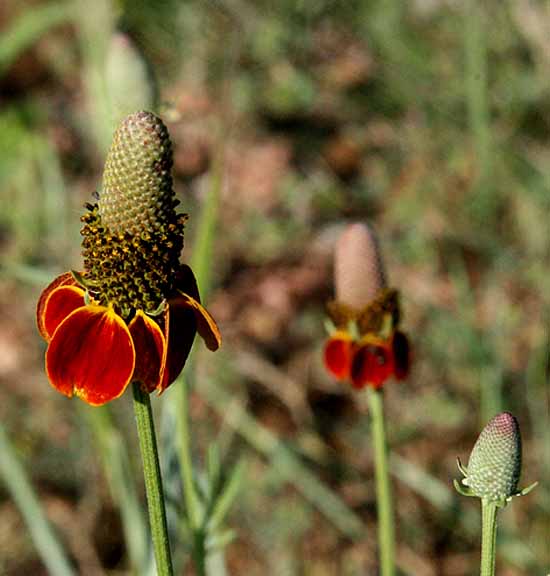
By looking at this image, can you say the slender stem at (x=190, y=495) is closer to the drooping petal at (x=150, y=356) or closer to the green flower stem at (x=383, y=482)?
the green flower stem at (x=383, y=482)

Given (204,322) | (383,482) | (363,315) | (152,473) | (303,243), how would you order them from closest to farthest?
1. (152,473)
2. (204,322)
3. (383,482)
4. (363,315)
5. (303,243)

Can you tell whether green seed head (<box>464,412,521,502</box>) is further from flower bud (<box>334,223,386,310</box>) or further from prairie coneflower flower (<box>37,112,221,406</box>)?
flower bud (<box>334,223,386,310</box>)

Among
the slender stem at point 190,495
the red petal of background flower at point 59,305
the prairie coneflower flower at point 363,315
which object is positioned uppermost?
the red petal of background flower at point 59,305

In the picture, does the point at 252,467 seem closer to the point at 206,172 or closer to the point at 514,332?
the point at 514,332

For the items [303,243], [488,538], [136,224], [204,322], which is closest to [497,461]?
[488,538]

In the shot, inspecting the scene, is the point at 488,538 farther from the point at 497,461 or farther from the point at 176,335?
the point at 176,335

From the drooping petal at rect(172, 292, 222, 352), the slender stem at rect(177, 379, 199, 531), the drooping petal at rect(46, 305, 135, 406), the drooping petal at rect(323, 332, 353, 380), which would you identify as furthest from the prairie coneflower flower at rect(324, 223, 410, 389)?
the drooping petal at rect(46, 305, 135, 406)

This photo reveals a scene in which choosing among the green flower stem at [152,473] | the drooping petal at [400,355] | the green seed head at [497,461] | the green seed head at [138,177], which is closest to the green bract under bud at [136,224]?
the green seed head at [138,177]
